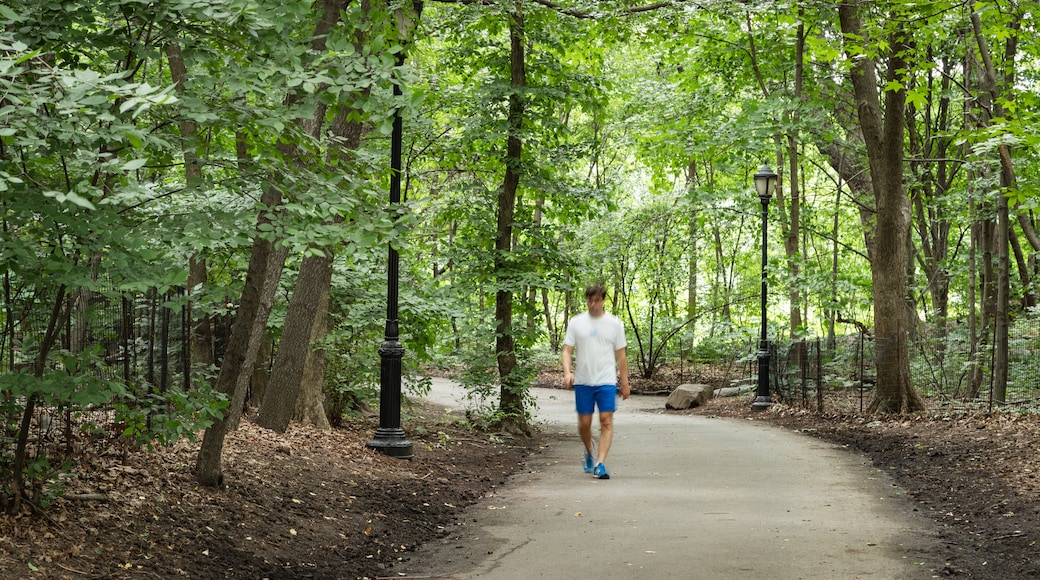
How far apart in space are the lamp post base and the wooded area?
1.14 m

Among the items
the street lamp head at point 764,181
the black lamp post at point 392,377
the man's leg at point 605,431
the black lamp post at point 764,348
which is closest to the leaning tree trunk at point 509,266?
the black lamp post at point 392,377

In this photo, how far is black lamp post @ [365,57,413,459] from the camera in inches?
438

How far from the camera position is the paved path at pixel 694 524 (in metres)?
6.45

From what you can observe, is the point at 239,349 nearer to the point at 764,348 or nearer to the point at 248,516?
the point at 248,516

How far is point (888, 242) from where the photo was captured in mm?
15906

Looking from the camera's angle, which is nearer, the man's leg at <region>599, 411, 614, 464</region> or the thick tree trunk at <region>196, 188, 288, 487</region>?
the thick tree trunk at <region>196, 188, 288, 487</region>

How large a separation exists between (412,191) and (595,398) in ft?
87.4

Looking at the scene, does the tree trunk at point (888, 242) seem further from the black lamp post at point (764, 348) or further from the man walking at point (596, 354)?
the man walking at point (596, 354)

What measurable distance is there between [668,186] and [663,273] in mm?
2934

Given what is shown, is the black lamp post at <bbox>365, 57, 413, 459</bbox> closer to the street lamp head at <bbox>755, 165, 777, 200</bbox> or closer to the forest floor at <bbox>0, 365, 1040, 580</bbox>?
the forest floor at <bbox>0, 365, 1040, 580</bbox>

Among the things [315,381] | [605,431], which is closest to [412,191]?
[315,381]

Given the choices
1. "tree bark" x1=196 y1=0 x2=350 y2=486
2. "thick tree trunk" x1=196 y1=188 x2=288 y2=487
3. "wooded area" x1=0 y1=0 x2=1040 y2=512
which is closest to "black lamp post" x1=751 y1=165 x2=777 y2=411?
"wooded area" x1=0 y1=0 x2=1040 y2=512

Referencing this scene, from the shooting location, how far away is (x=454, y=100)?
15.7m

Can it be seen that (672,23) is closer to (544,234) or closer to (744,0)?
(744,0)
